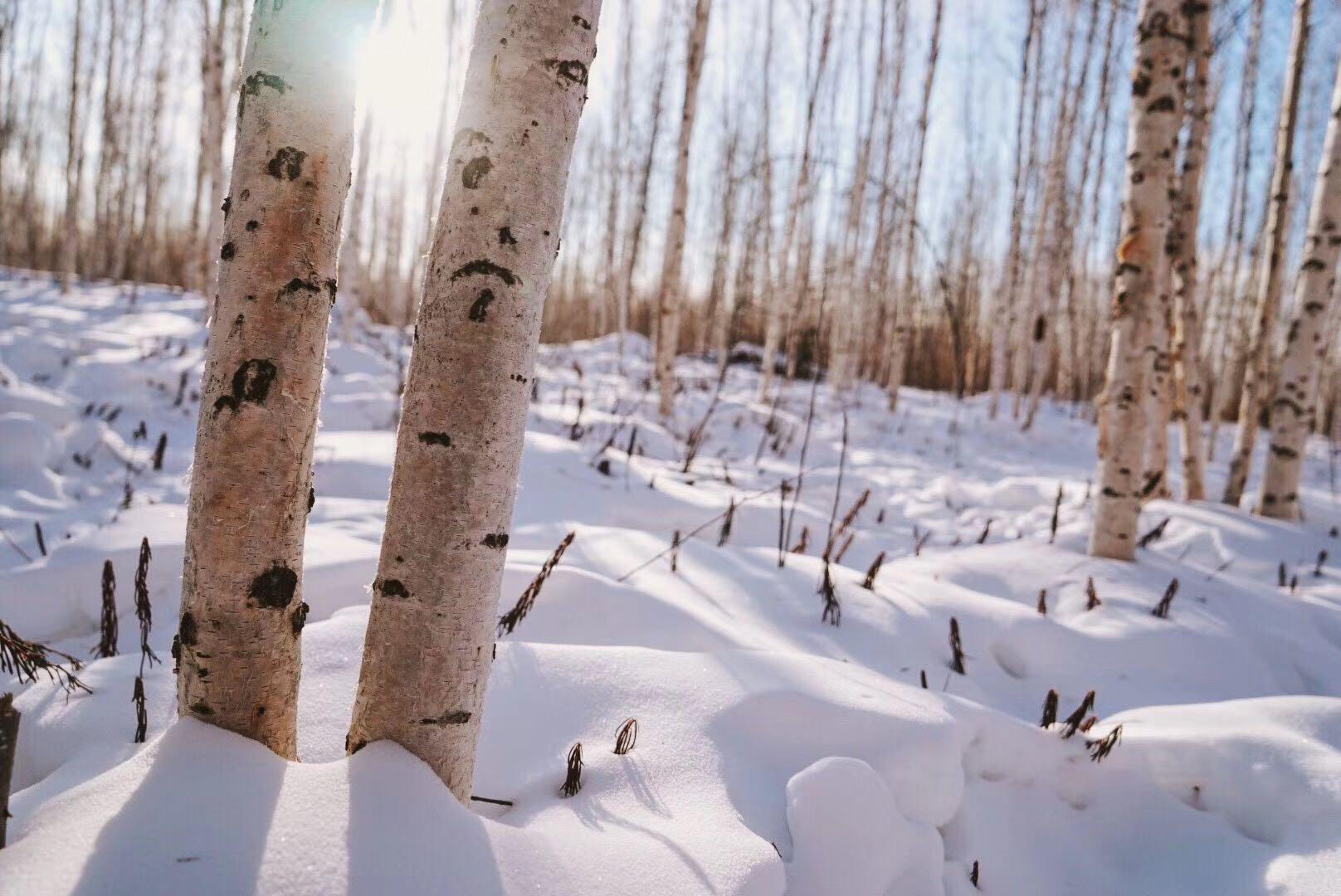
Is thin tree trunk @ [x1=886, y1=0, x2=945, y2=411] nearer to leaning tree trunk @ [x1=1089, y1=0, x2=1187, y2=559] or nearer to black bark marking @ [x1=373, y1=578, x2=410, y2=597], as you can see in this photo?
leaning tree trunk @ [x1=1089, y1=0, x2=1187, y2=559]

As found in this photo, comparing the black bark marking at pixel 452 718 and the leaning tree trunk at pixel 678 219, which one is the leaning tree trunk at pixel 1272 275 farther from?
the black bark marking at pixel 452 718

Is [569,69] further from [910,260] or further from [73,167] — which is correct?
[73,167]

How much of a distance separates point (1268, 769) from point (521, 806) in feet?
5.62

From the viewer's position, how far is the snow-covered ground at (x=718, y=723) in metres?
0.90

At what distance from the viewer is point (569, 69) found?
956 millimetres

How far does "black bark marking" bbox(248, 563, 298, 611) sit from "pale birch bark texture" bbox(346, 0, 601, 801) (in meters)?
0.15

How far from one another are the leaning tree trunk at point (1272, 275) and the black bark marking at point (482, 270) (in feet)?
19.3

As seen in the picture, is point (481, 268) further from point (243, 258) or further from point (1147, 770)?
point (1147, 770)

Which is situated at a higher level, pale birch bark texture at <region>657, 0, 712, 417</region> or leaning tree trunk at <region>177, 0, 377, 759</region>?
pale birch bark texture at <region>657, 0, 712, 417</region>

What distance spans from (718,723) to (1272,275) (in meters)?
5.95

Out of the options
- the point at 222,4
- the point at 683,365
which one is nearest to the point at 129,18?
the point at 222,4

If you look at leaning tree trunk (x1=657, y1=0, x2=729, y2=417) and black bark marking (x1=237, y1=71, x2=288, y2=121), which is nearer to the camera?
black bark marking (x1=237, y1=71, x2=288, y2=121)

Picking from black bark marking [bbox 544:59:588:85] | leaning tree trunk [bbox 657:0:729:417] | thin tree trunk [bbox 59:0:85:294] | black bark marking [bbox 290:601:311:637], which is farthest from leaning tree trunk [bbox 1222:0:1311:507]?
thin tree trunk [bbox 59:0:85:294]

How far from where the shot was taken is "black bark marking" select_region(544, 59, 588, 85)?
940 mm
